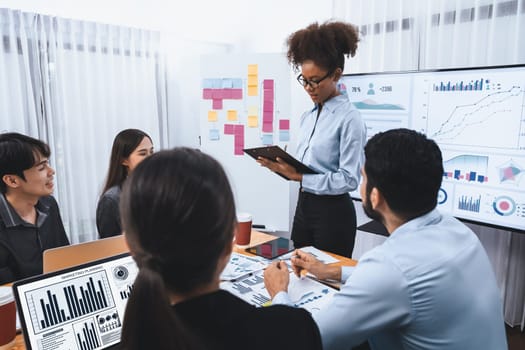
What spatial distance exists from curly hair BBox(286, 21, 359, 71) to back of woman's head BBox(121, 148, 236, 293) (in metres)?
1.37

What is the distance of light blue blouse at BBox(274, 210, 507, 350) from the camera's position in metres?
0.88

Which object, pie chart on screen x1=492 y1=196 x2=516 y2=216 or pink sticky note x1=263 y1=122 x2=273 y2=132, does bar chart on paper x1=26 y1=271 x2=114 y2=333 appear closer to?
pie chart on screen x1=492 y1=196 x2=516 y2=216

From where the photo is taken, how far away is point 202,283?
66cm

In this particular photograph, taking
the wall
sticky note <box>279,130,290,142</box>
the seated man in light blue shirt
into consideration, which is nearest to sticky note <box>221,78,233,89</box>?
the wall

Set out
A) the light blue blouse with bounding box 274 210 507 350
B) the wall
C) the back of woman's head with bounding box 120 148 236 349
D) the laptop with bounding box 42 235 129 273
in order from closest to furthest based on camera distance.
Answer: the back of woman's head with bounding box 120 148 236 349 < the light blue blouse with bounding box 274 210 507 350 < the laptop with bounding box 42 235 129 273 < the wall

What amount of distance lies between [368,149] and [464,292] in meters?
0.41

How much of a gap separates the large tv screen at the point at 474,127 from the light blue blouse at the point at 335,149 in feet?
1.81

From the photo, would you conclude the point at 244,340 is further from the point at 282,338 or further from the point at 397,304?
the point at 397,304

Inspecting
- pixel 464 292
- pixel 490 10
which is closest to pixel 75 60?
pixel 490 10

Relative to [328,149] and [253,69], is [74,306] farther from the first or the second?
[253,69]

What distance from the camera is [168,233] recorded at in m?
0.60

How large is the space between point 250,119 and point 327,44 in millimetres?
1644

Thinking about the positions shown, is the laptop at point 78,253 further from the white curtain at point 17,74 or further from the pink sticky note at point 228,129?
the pink sticky note at point 228,129

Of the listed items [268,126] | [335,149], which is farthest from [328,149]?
[268,126]
